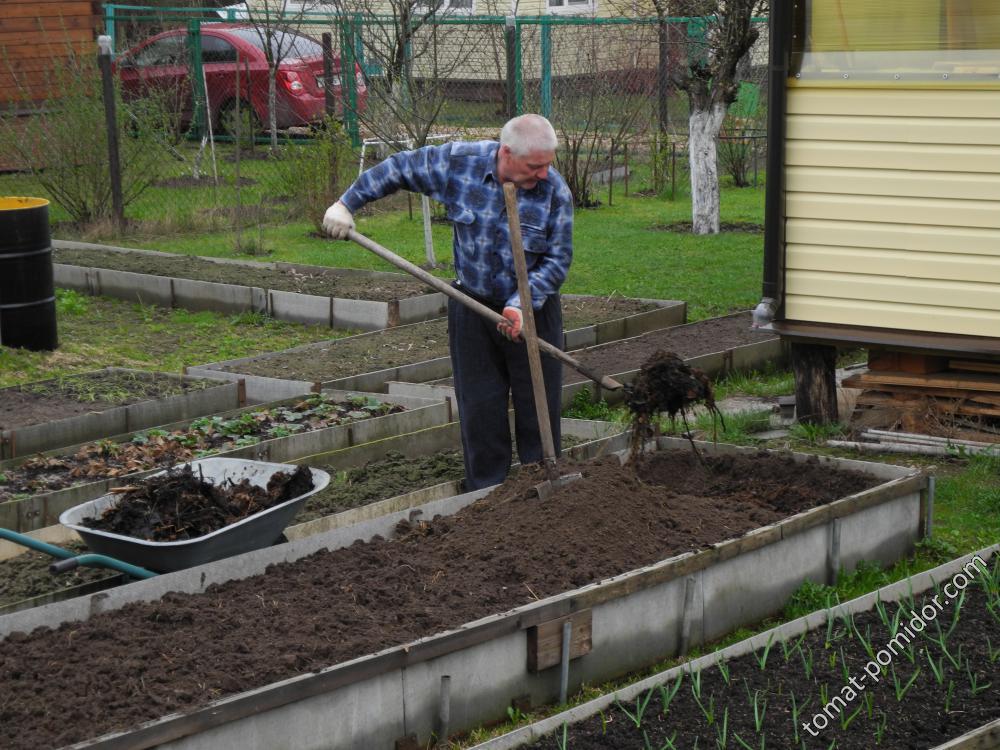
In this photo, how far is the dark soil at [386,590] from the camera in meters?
3.88

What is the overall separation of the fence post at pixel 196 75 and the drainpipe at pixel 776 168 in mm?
10773

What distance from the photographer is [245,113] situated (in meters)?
17.0

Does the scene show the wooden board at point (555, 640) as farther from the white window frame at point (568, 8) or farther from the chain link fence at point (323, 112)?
the white window frame at point (568, 8)

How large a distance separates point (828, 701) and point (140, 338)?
7170mm

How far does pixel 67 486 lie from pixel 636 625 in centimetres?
321

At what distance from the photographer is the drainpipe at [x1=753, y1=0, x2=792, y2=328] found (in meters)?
7.17

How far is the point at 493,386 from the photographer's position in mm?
5996

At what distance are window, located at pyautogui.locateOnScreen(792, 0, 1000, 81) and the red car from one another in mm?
10417

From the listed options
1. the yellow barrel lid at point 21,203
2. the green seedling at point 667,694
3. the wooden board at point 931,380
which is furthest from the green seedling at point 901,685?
the yellow barrel lid at point 21,203

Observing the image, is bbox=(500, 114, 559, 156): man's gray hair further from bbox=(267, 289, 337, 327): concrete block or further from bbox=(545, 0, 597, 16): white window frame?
bbox=(545, 0, 597, 16): white window frame

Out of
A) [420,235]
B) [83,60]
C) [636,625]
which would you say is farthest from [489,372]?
[83,60]

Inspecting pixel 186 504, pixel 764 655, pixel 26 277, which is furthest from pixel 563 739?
pixel 26 277

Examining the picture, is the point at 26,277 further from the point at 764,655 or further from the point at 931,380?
the point at 764,655

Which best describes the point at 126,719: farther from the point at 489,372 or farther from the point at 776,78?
the point at 776,78
